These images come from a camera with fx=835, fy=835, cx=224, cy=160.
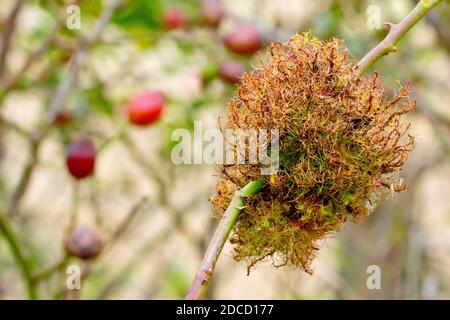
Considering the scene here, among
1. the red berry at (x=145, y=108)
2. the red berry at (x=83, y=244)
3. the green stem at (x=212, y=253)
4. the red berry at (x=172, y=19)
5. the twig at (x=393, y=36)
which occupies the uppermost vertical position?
the red berry at (x=172, y=19)

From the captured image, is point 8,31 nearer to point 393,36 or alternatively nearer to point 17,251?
point 17,251

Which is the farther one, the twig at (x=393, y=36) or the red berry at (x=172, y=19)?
the red berry at (x=172, y=19)

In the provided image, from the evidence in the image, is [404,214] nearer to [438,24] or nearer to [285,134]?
[438,24]

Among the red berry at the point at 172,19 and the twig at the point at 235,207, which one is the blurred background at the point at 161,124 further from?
the twig at the point at 235,207

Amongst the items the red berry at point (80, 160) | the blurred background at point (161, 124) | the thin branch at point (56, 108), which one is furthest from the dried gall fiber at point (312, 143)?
the thin branch at point (56, 108)

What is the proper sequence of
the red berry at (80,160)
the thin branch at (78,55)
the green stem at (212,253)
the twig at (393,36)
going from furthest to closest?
the thin branch at (78,55)
the red berry at (80,160)
the twig at (393,36)
the green stem at (212,253)

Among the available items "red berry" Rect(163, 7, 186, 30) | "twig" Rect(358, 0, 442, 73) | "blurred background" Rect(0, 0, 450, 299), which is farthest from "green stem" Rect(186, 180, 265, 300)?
"red berry" Rect(163, 7, 186, 30)
